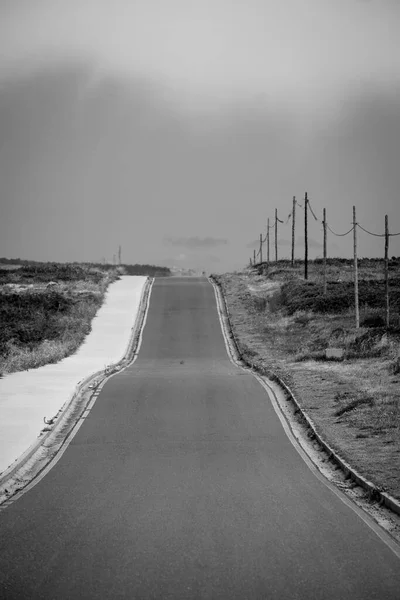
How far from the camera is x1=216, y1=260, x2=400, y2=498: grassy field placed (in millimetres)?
17409

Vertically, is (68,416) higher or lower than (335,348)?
lower

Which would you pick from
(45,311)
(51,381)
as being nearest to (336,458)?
(51,381)

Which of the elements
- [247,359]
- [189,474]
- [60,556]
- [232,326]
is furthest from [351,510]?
[232,326]

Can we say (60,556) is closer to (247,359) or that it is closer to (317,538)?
(317,538)

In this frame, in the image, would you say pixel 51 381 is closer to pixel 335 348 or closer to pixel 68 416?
pixel 68 416

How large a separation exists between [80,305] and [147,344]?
1436cm

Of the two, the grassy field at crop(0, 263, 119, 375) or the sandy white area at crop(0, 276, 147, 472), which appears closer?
the sandy white area at crop(0, 276, 147, 472)

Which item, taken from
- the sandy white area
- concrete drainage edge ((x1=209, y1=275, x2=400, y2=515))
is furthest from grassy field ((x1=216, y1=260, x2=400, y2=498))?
the sandy white area

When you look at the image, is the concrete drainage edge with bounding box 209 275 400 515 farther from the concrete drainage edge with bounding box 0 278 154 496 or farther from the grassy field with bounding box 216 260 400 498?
the concrete drainage edge with bounding box 0 278 154 496

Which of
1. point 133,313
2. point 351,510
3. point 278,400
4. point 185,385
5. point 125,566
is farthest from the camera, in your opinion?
point 133,313

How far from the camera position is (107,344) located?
45469mm

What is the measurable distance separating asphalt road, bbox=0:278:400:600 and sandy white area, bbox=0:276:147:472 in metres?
1.42

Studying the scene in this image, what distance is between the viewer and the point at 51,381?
95.6ft

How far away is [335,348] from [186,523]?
26358 mm
